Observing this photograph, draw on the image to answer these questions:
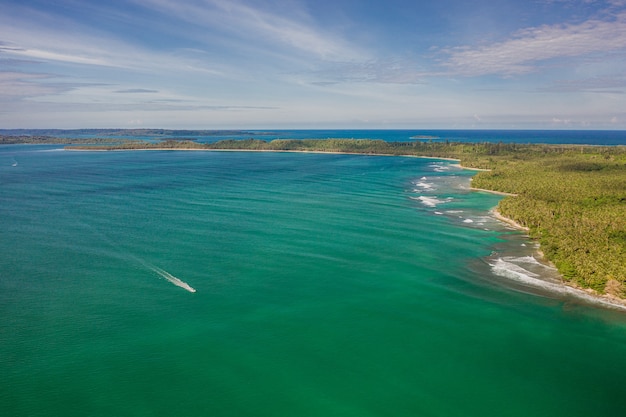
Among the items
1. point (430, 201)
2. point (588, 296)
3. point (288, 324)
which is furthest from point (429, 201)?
point (288, 324)

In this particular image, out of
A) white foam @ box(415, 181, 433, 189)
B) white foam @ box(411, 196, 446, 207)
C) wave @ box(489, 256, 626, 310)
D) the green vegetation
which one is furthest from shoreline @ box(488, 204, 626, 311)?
white foam @ box(415, 181, 433, 189)

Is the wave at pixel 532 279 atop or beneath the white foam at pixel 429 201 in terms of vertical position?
beneath

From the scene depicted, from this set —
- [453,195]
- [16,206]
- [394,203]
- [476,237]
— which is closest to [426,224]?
[476,237]

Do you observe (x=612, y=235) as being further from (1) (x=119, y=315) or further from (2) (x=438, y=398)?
(1) (x=119, y=315)

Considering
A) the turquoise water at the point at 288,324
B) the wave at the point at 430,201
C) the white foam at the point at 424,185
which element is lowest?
the turquoise water at the point at 288,324

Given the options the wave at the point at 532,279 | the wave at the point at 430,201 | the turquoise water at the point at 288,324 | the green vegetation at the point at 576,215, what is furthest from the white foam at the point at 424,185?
the wave at the point at 532,279

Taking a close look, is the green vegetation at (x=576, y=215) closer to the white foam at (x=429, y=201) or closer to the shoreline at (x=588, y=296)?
the shoreline at (x=588, y=296)

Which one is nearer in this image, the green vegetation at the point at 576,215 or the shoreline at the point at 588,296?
the shoreline at the point at 588,296

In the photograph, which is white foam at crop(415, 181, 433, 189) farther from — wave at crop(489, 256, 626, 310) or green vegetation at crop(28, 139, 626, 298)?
wave at crop(489, 256, 626, 310)
